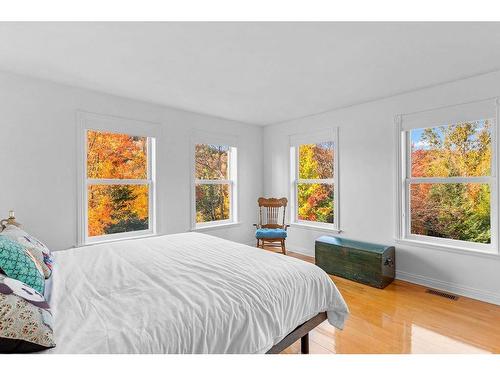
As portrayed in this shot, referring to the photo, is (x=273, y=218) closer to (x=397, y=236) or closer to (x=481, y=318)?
(x=397, y=236)

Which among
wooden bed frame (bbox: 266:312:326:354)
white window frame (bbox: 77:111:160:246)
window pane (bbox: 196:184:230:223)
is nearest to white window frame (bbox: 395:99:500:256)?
wooden bed frame (bbox: 266:312:326:354)

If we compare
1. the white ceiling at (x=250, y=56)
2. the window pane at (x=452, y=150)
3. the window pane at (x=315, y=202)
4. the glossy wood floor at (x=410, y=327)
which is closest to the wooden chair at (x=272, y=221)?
the window pane at (x=315, y=202)

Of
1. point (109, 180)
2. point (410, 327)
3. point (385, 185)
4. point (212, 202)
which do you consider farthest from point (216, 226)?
point (410, 327)

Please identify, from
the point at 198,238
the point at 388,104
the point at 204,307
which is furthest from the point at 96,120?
the point at 388,104

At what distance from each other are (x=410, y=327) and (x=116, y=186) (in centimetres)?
374

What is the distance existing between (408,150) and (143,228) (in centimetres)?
389

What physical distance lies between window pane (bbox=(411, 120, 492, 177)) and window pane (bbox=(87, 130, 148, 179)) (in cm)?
380

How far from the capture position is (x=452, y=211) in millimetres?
3174

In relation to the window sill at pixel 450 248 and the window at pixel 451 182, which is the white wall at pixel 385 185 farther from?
the window at pixel 451 182

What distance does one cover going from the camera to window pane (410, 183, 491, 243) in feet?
9.69

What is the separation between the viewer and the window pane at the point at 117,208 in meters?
3.39

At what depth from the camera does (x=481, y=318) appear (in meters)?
2.43

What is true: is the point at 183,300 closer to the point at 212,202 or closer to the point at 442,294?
the point at 442,294

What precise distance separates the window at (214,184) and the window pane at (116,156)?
0.89 m
